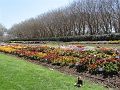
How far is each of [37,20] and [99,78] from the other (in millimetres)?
51764

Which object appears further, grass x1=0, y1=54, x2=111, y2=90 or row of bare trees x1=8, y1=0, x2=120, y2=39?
row of bare trees x1=8, y1=0, x2=120, y2=39

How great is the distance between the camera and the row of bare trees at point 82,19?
35.1 m

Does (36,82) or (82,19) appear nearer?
(36,82)

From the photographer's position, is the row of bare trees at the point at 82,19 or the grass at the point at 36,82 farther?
the row of bare trees at the point at 82,19

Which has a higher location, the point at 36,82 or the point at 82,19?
the point at 82,19

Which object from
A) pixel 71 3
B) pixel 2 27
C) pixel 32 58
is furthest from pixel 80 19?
pixel 2 27

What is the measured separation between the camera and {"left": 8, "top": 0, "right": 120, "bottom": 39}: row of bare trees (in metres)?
35.1

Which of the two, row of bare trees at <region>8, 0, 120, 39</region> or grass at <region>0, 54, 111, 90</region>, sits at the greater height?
row of bare trees at <region>8, 0, 120, 39</region>

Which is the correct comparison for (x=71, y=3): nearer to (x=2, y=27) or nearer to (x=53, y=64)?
(x=53, y=64)

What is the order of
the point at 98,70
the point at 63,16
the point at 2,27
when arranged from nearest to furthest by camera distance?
1. the point at 98,70
2. the point at 63,16
3. the point at 2,27

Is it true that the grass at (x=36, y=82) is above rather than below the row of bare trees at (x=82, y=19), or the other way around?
below

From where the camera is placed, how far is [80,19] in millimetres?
40562

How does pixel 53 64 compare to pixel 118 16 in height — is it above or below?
below

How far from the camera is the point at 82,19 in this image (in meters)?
40.1
